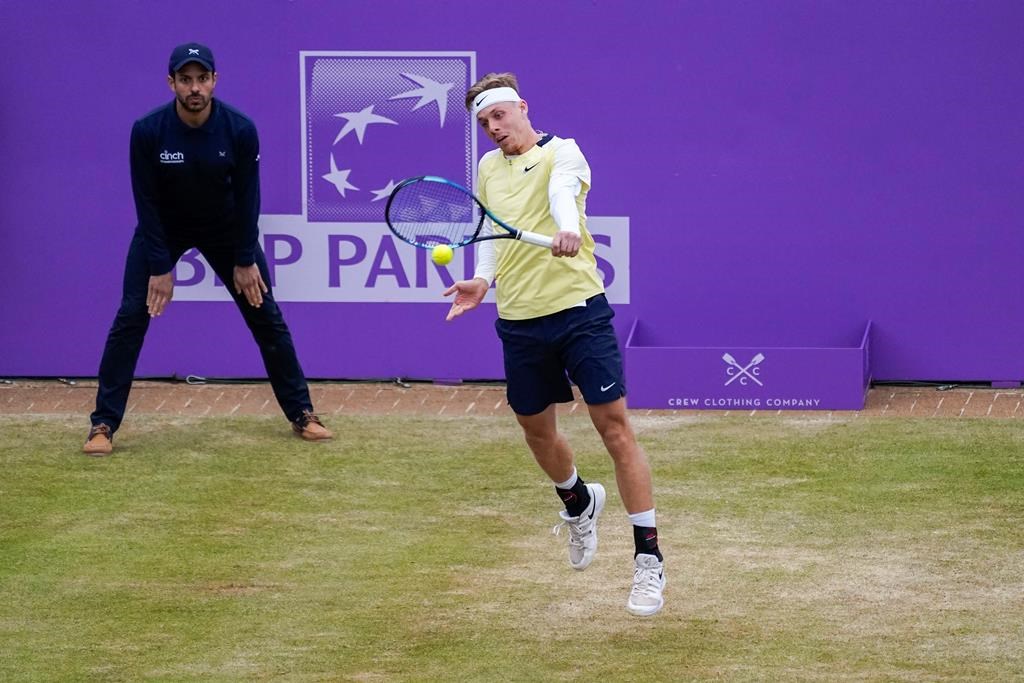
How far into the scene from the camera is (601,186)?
363 inches

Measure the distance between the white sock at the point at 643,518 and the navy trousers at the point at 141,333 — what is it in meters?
3.03

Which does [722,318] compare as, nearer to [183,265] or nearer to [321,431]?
[321,431]

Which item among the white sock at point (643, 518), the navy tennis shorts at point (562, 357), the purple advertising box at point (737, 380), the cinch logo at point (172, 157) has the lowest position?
the purple advertising box at point (737, 380)

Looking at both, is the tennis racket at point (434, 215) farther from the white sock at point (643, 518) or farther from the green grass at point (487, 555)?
the green grass at point (487, 555)

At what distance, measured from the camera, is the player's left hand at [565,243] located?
5387 mm

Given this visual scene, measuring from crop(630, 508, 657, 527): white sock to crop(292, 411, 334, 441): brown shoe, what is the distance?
116 inches

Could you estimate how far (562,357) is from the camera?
5.96 metres

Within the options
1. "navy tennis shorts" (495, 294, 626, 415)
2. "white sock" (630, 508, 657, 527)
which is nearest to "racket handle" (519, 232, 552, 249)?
"navy tennis shorts" (495, 294, 626, 415)

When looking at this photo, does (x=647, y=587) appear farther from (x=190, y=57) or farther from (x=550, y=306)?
(x=190, y=57)

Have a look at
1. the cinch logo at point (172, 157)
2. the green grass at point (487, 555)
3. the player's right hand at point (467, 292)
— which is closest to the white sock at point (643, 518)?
the green grass at point (487, 555)

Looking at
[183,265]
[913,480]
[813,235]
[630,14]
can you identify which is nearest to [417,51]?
[630,14]

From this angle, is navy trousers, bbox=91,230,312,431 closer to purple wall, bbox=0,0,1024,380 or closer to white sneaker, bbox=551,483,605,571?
purple wall, bbox=0,0,1024,380

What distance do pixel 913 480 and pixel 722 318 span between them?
205 cm

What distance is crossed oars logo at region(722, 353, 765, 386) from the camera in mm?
8867
